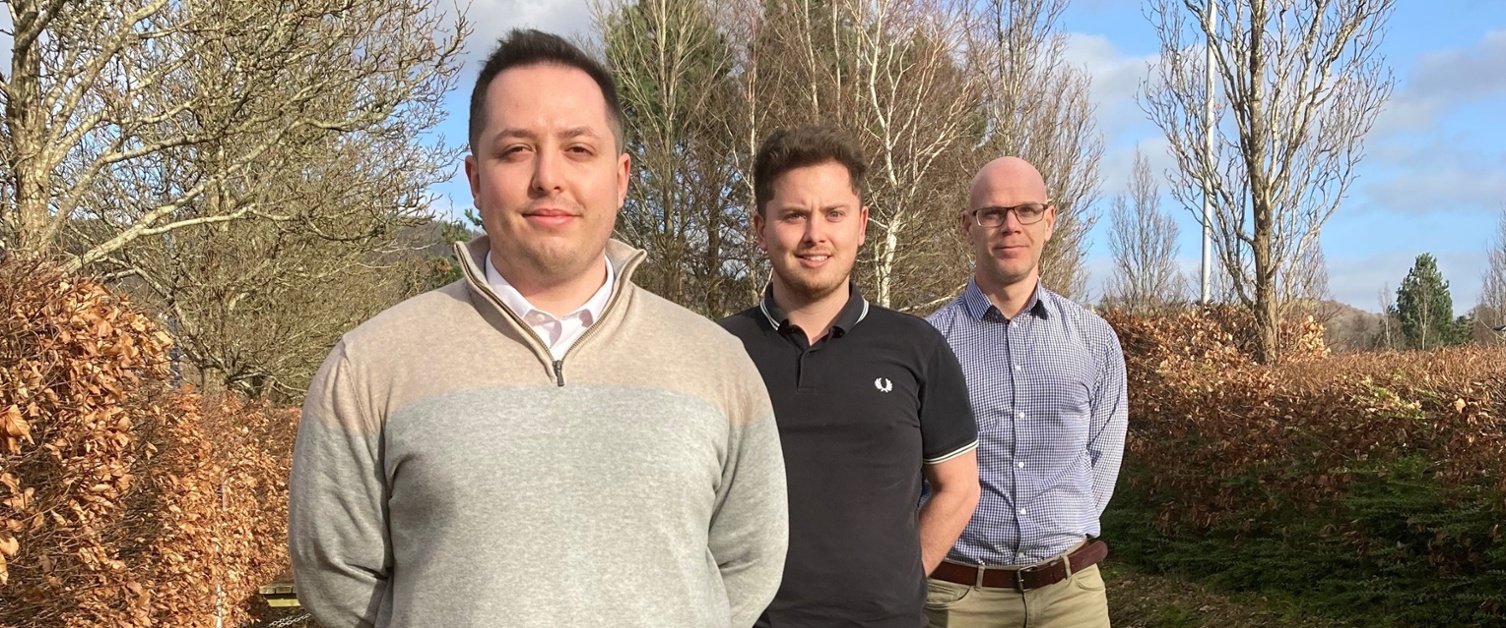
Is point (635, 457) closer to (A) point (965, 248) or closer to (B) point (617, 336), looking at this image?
(B) point (617, 336)

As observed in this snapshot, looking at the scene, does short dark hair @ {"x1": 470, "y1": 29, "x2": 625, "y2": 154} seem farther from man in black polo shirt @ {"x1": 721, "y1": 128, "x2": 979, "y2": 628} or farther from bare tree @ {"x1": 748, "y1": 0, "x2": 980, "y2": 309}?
bare tree @ {"x1": 748, "y1": 0, "x2": 980, "y2": 309}

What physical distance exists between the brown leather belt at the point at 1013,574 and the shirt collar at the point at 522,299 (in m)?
1.95

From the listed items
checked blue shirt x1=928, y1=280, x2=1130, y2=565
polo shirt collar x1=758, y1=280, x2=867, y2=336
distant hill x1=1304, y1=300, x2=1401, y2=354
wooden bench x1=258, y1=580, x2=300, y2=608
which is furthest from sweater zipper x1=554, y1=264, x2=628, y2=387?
distant hill x1=1304, y1=300, x2=1401, y2=354

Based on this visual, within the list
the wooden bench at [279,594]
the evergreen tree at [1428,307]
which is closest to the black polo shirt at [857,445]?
the wooden bench at [279,594]

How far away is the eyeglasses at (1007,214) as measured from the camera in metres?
3.66

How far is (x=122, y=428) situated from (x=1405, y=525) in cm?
707

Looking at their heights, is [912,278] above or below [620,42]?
below

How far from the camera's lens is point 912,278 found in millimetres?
24656

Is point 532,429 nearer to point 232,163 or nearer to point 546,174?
point 546,174

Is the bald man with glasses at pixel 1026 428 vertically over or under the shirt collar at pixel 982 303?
under

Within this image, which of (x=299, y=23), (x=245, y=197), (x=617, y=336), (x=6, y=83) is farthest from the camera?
(x=245, y=197)

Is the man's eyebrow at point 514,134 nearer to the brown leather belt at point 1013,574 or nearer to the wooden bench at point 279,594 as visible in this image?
the brown leather belt at point 1013,574

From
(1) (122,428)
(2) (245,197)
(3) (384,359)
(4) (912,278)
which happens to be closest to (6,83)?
(2) (245,197)

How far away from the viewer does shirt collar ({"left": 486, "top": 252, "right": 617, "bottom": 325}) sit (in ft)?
6.30
